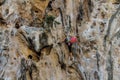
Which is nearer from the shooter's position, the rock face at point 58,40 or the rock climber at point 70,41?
the rock face at point 58,40

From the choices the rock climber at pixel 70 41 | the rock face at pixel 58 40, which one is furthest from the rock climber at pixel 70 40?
the rock face at pixel 58 40

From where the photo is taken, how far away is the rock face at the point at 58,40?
1652cm

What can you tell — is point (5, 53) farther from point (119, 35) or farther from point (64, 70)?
point (119, 35)

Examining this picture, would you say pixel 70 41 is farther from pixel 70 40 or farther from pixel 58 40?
pixel 58 40

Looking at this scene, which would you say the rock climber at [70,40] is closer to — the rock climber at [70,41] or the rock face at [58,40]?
the rock climber at [70,41]

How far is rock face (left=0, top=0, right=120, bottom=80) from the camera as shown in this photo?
16516mm

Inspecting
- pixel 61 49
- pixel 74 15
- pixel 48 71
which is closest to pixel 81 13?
pixel 74 15

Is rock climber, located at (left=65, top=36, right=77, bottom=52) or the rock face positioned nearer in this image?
the rock face

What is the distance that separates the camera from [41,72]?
648 inches

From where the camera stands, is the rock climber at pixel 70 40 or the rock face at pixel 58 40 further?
the rock climber at pixel 70 40

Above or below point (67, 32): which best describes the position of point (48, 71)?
below

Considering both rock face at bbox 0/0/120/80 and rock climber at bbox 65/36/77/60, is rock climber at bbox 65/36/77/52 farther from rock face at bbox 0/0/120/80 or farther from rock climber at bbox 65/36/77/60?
rock face at bbox 0/0/120/80

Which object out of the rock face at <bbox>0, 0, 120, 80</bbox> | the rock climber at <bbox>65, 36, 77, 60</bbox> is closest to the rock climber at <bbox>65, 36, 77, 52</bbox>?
the rock climber at <bbox>65, 36, 77, 60</bbox>

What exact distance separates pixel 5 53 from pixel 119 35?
6.88m
